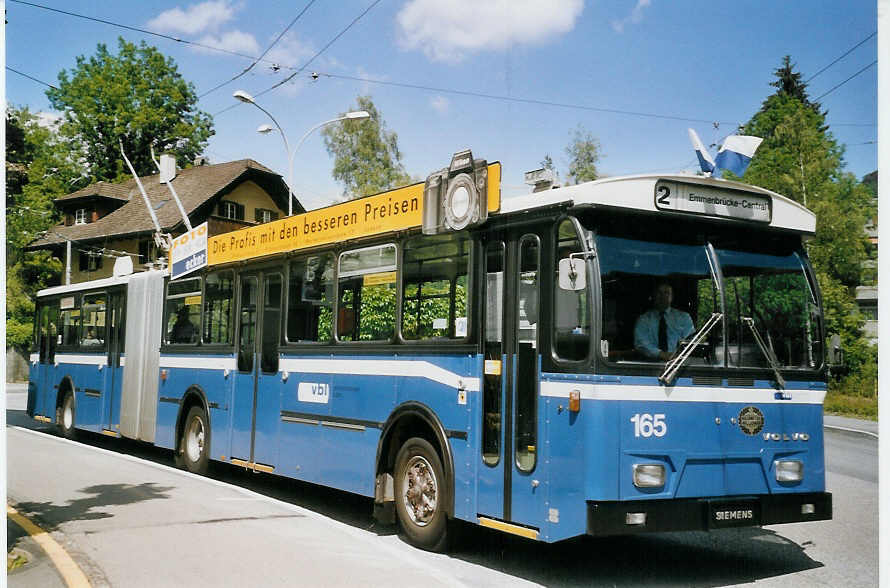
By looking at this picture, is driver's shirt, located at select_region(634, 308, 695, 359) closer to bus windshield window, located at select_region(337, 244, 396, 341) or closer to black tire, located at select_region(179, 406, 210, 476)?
bus windshield window, located at select_region(337, 244, 396, 341)

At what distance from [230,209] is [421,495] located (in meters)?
26.5

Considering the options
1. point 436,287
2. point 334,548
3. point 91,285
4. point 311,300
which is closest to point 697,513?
point 436,287

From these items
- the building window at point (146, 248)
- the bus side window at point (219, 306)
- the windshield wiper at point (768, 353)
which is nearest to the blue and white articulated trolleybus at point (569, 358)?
the windshield wiper at point (768, 353)

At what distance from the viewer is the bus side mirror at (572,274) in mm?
6426

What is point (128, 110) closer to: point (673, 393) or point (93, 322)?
point (93, 322)

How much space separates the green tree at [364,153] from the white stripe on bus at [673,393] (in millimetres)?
35006

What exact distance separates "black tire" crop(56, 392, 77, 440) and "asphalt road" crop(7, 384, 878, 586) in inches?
219

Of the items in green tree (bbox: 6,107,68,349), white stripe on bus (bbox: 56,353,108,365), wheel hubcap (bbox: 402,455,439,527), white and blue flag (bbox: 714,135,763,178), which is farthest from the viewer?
white stripe on bus (bbox: 56,353,108,365)

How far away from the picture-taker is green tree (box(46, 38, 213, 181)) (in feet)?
40.8

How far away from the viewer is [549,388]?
22.4 feet

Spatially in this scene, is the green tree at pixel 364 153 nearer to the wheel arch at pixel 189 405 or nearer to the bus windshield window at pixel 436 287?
the wheel arch at pixel 189 405

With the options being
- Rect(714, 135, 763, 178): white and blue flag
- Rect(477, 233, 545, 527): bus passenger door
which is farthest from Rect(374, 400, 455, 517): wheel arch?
Rect(714, 135, 763, 178): white and blue flag

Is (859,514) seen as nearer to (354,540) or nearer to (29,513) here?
(354,540)

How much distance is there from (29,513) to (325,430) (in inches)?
117
